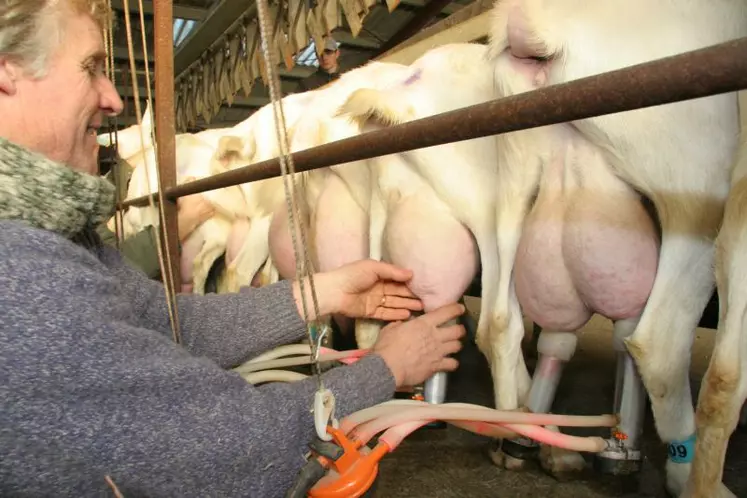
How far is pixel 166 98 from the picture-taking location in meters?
2.03

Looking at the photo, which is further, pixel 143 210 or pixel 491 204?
pixel 143 210

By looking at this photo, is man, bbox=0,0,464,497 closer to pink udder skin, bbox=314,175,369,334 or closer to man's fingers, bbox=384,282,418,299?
man's fingers, bbox=384,282,418,299

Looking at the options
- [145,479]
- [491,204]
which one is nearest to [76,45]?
[145,479]

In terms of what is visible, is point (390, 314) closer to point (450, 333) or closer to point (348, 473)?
A: point (450, 333)

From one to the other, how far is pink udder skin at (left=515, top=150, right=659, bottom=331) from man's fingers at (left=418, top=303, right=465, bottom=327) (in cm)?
25

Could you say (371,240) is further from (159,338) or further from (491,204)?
(159,338)

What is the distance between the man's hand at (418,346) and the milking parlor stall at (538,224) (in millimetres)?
99

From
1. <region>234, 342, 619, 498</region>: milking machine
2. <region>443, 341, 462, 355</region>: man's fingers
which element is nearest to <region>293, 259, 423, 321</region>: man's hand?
<region>443, 341, 462, 355</region>: man's fingers

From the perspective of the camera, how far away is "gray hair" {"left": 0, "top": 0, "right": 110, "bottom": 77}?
824 millimetres

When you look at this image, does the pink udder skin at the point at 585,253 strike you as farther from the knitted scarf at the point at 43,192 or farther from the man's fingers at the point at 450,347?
the knitted scarf at the point at 43,192

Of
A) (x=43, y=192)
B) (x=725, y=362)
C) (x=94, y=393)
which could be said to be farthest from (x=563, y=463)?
(x=43, y=192)

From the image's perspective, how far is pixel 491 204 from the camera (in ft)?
4.93

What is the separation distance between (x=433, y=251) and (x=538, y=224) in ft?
1.28

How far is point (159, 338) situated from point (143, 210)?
302 centimetres
